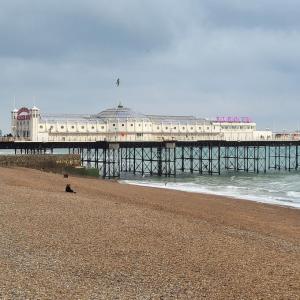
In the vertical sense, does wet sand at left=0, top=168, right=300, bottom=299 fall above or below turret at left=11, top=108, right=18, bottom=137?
below

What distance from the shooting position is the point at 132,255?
11641mm

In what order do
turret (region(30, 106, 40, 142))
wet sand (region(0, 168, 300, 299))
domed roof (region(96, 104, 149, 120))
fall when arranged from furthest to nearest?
domed roof (region(96, 104, 149, 120)) → turret (region(30, 106, 40, 142)) → wet sand (region(0, 168, 300, 299))

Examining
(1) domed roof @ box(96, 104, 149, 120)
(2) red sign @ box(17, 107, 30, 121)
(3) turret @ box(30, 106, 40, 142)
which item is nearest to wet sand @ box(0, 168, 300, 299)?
(3) turret @ box(30, 106, 40, 142)

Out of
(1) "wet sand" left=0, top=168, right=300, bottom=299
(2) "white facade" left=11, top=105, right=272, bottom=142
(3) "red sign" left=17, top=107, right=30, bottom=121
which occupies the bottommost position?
(1) "wet sand" left=0, top=168, right=300, bottom=299

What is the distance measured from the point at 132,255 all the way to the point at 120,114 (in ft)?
189

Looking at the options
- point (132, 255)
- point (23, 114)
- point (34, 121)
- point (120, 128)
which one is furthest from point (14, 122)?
point (132, 255)

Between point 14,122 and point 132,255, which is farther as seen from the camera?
point 14,122

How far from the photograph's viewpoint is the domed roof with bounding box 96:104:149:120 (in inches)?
2677

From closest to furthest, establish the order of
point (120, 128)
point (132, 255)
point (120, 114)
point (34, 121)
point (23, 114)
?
point (132, 255) < point (34, 121) < point (23, 114) < point (120, 128) < point (120, 114)

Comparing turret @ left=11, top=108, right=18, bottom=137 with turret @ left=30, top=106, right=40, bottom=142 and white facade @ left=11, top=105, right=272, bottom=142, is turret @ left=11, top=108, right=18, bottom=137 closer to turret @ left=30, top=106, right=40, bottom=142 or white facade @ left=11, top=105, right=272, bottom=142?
white facade @ left=11, top=105, right=272, bottom=142

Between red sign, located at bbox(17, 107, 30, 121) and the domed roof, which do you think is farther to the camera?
the domed roof

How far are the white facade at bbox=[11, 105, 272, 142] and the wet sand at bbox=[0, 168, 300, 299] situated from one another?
41.1 meters

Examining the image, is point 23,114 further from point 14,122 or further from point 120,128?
point 120,128

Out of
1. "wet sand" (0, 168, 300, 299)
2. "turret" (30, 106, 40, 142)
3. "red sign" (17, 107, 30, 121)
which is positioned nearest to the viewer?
"wet sand" (0, 168, 300, 299)
